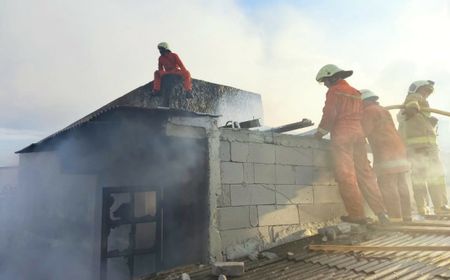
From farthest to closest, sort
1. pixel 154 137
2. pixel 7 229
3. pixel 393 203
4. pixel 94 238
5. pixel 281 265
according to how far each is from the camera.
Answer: pixel 7 229 → pixel 94 238 → pixel 393 203 → pixel 154 137 → pixel 281 265

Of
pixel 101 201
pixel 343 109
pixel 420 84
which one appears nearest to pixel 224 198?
pixel 343 109

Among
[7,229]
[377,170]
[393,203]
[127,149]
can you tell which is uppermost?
[127,149]

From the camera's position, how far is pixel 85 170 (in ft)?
22.3

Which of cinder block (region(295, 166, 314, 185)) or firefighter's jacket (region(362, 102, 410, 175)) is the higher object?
firefighter's jacket (region(362, 102, 410, 175))

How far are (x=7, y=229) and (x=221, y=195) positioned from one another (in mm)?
9557

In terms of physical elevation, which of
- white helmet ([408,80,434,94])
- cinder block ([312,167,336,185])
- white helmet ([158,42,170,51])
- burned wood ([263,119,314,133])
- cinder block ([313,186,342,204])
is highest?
white helmet ([158,42,170,51])

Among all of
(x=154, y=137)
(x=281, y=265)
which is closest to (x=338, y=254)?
(x=281, y=265)

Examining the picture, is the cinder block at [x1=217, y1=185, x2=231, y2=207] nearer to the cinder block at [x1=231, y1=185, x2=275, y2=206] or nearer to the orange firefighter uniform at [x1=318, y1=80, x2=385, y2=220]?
the cinder block at [x1=231, y1=185, x2=275, y2=206]

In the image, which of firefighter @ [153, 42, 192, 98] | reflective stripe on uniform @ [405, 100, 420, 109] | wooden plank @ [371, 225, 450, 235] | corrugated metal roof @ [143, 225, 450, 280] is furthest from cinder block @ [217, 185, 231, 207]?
reflective stripe on uniform @ [405, 100, 420, 109]

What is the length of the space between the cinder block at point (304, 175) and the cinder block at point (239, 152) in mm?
1181

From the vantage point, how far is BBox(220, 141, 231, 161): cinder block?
483 cm

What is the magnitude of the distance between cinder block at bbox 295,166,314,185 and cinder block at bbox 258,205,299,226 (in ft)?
1.55

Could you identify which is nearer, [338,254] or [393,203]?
[338,254]

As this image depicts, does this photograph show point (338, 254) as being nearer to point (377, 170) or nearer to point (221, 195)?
point (221, 195)
